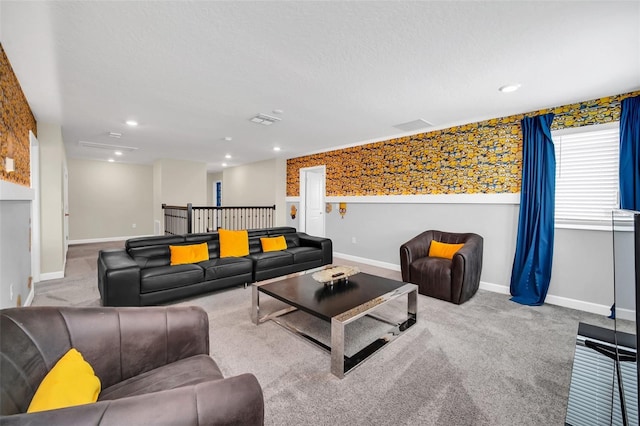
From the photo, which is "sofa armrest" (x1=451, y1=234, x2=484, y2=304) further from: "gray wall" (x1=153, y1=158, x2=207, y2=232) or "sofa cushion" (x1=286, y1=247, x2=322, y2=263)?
"gray wall" (x1=153, y1=158, x2=207, y2=232)

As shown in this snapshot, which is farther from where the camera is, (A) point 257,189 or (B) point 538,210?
(A) point 257,189

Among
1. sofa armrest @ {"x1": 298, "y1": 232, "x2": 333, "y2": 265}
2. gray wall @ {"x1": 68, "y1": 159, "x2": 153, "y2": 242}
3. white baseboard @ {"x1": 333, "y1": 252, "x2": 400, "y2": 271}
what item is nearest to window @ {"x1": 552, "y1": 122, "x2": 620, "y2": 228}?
white baseboard @ {"x1": 333, "y1": 252, "x2": 400, "y2": 271}

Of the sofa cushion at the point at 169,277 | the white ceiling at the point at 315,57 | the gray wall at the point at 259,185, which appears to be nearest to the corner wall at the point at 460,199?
the white ceiling at the point at 315,57

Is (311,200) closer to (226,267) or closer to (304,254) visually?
(304,254)

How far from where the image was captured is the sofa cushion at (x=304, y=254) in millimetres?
4592

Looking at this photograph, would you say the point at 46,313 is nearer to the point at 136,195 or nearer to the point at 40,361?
the point at 40,361

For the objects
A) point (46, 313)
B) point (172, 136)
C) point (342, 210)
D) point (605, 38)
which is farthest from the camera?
point (342, 210)

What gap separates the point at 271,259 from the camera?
4223 millimetres

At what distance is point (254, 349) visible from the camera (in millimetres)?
2346

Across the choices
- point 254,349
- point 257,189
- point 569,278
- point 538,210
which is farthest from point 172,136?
point 569,278

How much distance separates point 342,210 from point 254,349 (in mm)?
4045

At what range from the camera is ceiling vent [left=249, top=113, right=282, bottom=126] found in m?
3.89

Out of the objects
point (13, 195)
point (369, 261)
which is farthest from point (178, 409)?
point (369, 261)

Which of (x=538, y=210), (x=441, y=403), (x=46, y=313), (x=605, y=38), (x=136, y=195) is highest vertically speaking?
(x=605, y=38)
